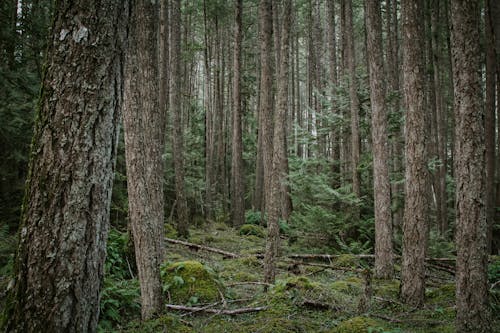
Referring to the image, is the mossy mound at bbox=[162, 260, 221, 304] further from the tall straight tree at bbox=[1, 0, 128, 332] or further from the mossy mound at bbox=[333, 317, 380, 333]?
the tall straight tree at bbox=[1, 0, 128, 332]

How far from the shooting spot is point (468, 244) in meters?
4.64

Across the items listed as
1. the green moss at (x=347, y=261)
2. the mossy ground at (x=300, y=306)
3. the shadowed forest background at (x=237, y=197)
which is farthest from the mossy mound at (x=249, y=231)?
the mossy ground at (x=300, y=306)

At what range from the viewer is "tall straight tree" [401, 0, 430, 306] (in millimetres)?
6676

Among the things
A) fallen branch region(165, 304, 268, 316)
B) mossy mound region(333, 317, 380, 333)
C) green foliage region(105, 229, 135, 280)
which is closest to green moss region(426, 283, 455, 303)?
mossy mound region(333, 317, 380, 333)

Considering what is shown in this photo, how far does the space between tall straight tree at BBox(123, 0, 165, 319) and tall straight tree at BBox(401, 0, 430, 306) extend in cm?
481

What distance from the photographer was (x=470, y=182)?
4.64 meters

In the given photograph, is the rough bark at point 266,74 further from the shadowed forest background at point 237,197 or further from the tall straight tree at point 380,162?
the tall straight tree at point 380,162

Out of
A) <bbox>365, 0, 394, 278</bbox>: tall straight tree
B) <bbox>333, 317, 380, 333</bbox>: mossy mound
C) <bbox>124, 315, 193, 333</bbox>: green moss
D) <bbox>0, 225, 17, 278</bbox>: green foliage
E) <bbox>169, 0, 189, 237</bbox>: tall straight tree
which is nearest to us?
<bbox>124, 315, 193, 333</bbox>: green moss

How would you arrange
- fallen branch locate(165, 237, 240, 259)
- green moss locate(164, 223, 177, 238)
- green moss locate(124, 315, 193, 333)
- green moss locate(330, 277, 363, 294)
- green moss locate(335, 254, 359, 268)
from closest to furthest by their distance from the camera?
1. green moss locate(124, 315, 193, 333)
2. green moss locate(330, 277, 363, 294)
3. green moss locate(335, 254, 359, 268)
4. fallen branch locate(165, 237, 240, 259)
5. green moss locate(164, 223, 177, 238)

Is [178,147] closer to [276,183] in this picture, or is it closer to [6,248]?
[276,183]

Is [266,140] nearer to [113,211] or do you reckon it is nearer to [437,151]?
[113,211]

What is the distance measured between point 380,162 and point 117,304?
702 cm

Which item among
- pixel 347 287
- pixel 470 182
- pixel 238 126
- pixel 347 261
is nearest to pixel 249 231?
pixel 238 126

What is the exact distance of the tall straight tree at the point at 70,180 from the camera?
187 cm
